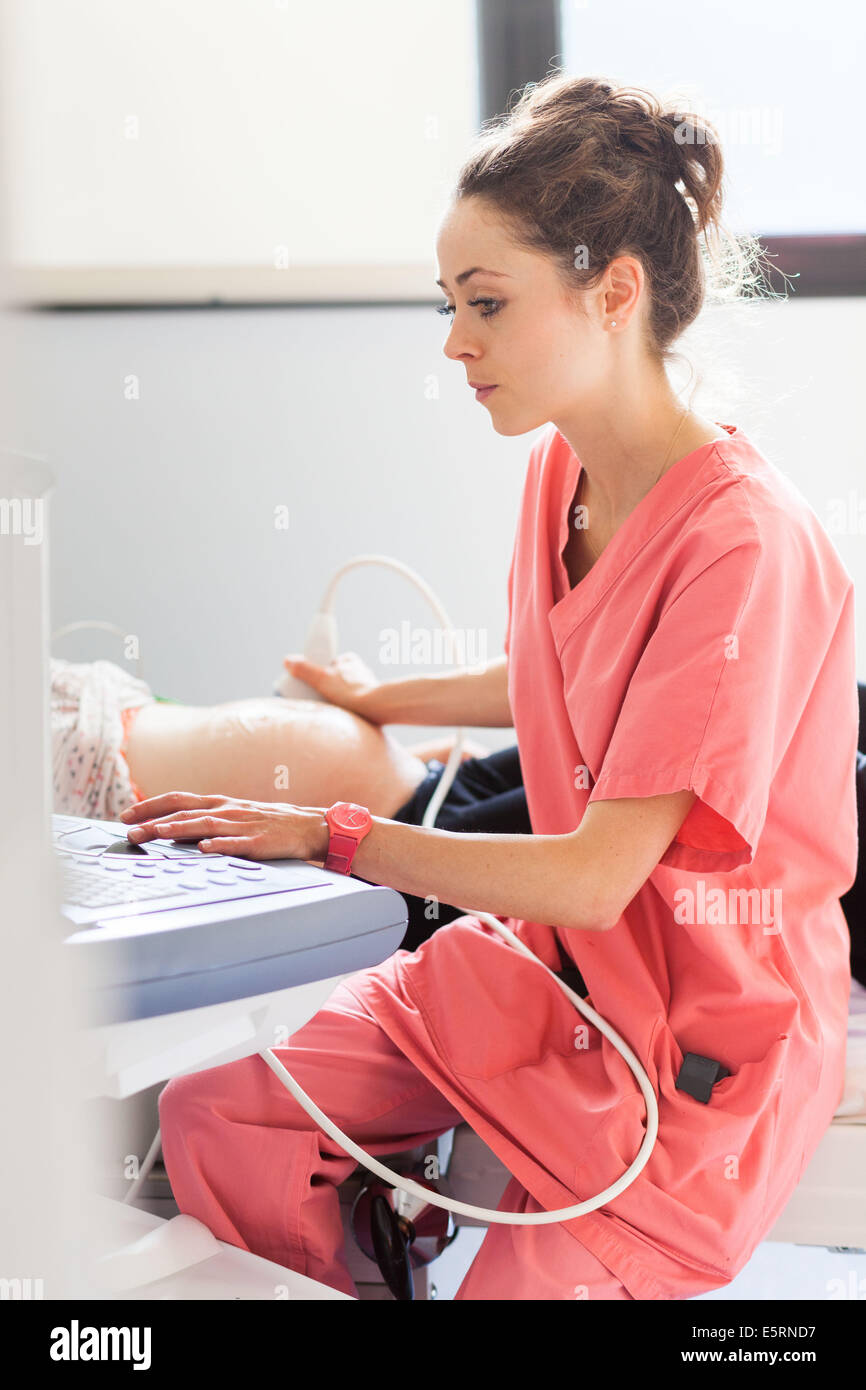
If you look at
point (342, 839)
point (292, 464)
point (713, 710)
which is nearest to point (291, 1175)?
point (342, 839)

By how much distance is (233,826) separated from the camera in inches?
29.6

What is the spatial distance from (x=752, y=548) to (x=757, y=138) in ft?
4.84

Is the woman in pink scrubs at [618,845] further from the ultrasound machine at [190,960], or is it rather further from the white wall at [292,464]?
the white wall at [292,464]

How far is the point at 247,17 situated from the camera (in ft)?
6.33

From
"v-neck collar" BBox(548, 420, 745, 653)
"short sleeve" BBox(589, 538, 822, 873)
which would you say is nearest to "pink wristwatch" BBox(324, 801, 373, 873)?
"short sleeve" BBox(589, 538, 822, 873)

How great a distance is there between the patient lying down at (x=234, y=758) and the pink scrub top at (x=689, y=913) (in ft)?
1.35

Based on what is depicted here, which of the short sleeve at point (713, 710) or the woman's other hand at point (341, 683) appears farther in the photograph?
the woman's other hand at point (341, 683)

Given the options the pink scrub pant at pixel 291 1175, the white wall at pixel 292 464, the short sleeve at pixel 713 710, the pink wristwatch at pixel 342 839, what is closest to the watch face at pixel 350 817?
the pink wristwatch at pixel 342 839

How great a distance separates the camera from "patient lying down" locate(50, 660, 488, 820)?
4.56 ft

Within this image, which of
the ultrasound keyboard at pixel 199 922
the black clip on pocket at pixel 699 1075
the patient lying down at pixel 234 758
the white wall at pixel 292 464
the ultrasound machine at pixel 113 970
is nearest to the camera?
the ultrasound machine at pixel 113 970

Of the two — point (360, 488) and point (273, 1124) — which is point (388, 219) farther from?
point (273, 1124)

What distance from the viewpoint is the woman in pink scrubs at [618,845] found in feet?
2.58

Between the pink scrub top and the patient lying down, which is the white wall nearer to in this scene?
the patient lying down
